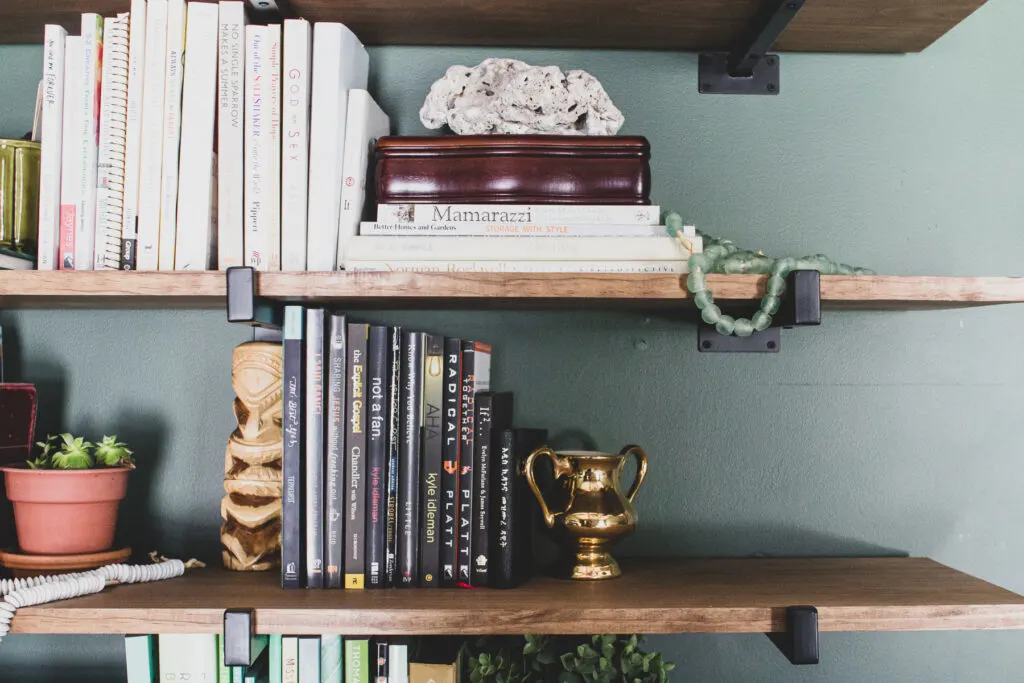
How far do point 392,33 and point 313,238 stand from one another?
36 centimetres

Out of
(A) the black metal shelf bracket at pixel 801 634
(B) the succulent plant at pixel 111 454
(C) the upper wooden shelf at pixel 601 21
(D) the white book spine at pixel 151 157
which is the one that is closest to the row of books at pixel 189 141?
(D) the white book spine at pixel 151 157

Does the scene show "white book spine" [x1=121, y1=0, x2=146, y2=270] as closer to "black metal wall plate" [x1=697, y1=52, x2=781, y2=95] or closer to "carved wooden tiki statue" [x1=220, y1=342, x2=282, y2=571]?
"carved wooden tiki statue" [x1=220, y1=342, x2=282, y2=571]

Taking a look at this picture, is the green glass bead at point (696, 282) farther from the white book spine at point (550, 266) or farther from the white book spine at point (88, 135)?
the white book spine at point (88, 135)

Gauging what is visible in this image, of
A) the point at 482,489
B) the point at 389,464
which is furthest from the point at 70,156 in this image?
the point at 482,489

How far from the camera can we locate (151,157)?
1.00m

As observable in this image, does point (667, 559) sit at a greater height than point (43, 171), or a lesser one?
Answer: lesser

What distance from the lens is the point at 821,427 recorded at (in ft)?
4.02

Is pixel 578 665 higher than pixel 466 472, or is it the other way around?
pixel 466 472

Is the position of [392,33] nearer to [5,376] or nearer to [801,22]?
[801,22]

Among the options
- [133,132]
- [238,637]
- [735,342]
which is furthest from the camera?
[735,342]

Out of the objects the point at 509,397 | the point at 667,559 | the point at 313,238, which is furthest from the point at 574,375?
the point at 313,238

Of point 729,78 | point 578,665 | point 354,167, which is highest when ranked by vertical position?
point 729,78

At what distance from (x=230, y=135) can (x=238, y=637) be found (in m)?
0.56

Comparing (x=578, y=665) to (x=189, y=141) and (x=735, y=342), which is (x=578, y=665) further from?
(x=189, y=141)
